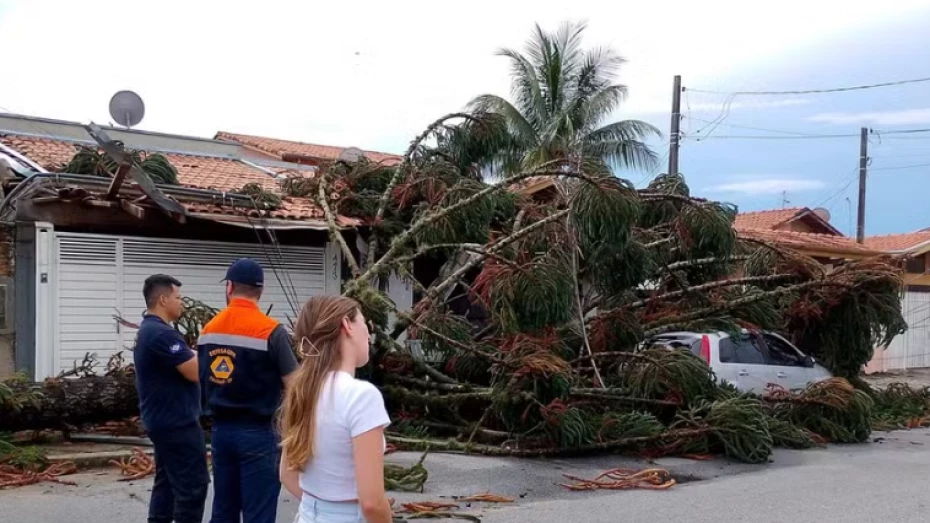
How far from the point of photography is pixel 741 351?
12867 mm

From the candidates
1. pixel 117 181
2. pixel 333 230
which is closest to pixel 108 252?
pixel 117 181

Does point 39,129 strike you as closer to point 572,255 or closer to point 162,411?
point 572,255

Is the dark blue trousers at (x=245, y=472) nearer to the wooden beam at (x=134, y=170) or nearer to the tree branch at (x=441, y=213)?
the tree branch at (x=441, y=213)

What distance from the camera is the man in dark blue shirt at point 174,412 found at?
5445 mm

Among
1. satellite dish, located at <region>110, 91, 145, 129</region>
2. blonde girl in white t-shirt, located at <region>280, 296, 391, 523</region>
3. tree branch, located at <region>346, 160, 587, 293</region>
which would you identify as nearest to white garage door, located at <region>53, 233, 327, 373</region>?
tree branch, located at <region>346, 160, 587, 293</region>

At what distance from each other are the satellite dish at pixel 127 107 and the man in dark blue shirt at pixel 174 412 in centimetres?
1117

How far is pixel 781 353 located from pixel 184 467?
9.76 metres

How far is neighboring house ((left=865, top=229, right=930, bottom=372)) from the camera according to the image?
80.4ft

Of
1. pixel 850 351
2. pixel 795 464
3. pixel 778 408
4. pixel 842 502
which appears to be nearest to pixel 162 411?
pixel 842 502

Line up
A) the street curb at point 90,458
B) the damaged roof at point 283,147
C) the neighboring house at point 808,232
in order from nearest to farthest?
the street curb at point 90,458 → the neighboring house at point 808,232 → the damaged roof at point 283,147

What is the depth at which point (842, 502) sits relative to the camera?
8305 mm

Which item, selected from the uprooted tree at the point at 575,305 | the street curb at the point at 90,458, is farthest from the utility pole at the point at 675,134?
the street curb at the point at 90,458

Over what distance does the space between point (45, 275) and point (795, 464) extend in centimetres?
875

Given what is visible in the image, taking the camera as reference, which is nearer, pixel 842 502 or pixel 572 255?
pixel 842 502
